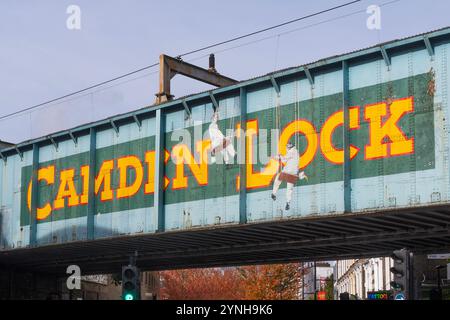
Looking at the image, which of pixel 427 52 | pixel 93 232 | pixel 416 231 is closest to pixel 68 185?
pixel 93 232

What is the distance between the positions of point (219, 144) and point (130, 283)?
7.23 meters

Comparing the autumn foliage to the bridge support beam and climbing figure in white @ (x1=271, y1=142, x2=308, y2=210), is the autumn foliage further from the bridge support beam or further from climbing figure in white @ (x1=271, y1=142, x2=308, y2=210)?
the bridge support beam

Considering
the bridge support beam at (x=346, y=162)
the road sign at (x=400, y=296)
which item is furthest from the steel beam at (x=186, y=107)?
the road sign at (x=400, y=296)

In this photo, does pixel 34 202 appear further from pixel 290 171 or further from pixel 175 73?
pixel 290 171

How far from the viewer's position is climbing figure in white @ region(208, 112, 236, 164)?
24375 mm

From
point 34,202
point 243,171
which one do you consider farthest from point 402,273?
point 34,202

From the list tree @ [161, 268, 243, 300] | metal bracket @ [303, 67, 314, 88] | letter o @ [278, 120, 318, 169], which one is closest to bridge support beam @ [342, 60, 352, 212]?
letter o @ [278, 120, 318, 169]

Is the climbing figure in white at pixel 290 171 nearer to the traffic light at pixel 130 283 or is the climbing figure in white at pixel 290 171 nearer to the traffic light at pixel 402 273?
the traffic light at pixel 130 283

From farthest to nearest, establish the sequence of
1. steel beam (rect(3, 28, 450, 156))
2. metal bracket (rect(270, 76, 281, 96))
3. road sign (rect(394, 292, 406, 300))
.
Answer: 1. metal bracket (rect(270, 76, 281, 96))
2. steel beam (rect(3, 28, 450, 156))
3. road sign (rect(394, 292, 406, 300))

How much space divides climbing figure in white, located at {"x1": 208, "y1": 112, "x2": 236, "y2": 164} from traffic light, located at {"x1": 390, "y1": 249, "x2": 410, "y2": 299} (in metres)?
10.2

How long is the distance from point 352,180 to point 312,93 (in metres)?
3.17

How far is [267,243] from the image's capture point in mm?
28625

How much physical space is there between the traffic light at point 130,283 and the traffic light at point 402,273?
7291 millimetres

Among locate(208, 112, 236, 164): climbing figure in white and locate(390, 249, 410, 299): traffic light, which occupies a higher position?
locate(208, 112, 236, 164): climbing figure in white
